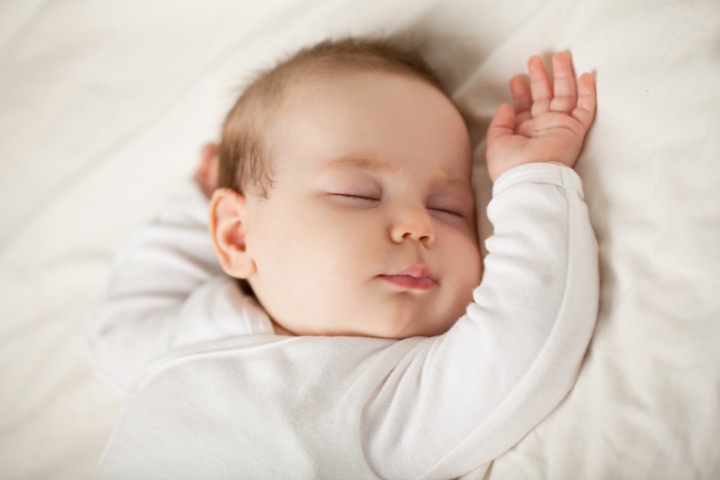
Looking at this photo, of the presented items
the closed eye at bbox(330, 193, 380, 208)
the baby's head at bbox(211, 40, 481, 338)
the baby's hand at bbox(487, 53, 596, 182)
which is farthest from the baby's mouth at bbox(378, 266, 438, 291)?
the baby's hand at bbox(487, 53, 596, 182)

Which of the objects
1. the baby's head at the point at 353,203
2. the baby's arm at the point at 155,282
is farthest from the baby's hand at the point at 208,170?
the baby's head at the point at 353,203

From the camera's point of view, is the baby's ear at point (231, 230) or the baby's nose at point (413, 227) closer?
the baby's nose at point (413, 227)

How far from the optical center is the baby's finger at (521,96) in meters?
1.31

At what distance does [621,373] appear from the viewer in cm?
96

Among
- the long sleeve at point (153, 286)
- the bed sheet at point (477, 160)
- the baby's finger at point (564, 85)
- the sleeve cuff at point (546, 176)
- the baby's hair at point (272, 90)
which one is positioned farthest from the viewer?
the long sleeve at point (153, 286)

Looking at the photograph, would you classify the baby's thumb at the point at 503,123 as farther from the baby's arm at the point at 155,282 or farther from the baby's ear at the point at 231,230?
the baby's arm at the point at 155,282

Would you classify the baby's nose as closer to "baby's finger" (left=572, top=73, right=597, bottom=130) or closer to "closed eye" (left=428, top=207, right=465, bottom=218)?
"closed eye" (left=428, top=207, right=465, bottom=218)

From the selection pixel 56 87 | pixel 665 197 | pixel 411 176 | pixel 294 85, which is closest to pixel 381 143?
pixel 411 176

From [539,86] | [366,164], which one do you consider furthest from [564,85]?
[366,164]

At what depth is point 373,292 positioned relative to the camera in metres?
1.12

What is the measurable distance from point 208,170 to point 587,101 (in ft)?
3.11

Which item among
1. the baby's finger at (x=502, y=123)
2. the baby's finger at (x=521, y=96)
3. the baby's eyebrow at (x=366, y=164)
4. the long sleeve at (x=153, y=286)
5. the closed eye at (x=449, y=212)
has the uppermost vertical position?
the baby's finger at (x=521, y=96)

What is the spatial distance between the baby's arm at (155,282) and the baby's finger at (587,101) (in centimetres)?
80

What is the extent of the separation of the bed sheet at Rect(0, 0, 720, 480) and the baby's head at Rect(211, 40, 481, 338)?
15 cm
